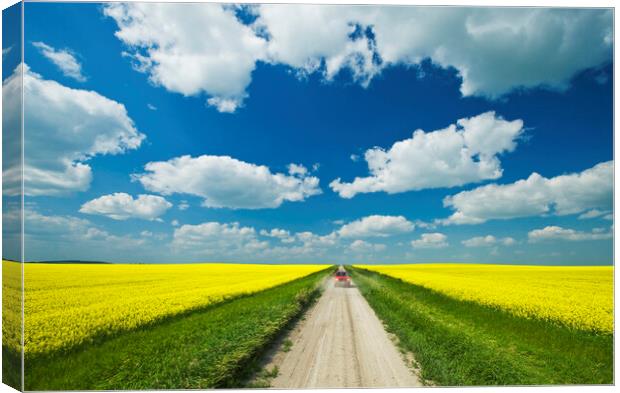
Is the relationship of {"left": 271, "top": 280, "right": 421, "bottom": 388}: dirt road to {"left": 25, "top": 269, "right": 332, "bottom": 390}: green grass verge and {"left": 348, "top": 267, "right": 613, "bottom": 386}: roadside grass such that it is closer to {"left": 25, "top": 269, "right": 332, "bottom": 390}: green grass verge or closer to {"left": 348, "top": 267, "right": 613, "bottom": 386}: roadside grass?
{"left": 348, "top": 267, "right": 613, "bottom": 386}: roadside grass

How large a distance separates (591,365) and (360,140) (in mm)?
8502

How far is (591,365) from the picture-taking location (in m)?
9.92

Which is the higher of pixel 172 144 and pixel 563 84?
pixel 563 84

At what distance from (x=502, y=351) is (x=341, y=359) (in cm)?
436

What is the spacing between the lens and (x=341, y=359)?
10250mm

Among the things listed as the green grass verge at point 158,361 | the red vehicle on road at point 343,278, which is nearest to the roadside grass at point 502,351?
the green grass verge at point 158,361

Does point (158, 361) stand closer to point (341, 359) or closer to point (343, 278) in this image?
point (341, 359)

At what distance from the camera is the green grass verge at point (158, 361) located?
8500 millimetres

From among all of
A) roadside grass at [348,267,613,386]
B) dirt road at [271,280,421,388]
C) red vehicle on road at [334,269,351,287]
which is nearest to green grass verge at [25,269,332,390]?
dirt road at [271,280,421,388]

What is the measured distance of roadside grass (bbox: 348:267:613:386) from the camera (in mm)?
9350

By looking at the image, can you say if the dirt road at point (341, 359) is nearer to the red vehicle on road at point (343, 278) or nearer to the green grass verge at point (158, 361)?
the green grass verge at point (158, 361)

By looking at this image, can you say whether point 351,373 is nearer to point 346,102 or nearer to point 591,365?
point 591,365

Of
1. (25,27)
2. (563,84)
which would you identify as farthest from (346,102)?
(25,27)

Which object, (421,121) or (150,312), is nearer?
(421,121)
